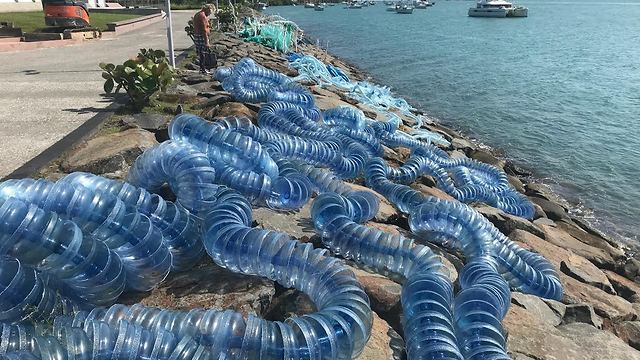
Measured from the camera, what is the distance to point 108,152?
6.39 m

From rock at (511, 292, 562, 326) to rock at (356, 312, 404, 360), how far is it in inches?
65.8

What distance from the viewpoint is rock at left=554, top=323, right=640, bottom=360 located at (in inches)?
182

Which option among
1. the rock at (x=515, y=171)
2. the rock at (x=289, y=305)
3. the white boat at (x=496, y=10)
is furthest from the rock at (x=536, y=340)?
the white boat at (x=496, y=10)

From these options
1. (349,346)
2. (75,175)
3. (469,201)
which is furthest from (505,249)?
(75,175)

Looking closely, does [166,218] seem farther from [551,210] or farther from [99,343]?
[551,210]

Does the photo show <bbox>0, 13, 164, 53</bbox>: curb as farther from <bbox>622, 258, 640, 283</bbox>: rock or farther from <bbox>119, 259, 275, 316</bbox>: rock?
<bbox>622, 258, 640, 283</bbox>: rock

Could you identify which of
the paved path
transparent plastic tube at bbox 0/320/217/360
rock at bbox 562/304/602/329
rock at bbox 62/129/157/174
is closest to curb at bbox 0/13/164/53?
the paved path

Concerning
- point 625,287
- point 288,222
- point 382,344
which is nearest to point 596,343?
point 382,344

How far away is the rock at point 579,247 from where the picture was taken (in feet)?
28.5

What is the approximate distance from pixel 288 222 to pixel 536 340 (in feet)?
8.81

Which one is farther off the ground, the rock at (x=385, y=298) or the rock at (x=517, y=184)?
the rock at (x=385, y=298)

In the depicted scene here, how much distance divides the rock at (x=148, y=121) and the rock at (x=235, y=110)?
0.96 meters

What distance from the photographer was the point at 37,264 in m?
3.58

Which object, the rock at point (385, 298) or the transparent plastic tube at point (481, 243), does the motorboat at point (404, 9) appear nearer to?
the transparent plastic tube at point (481, 243)
